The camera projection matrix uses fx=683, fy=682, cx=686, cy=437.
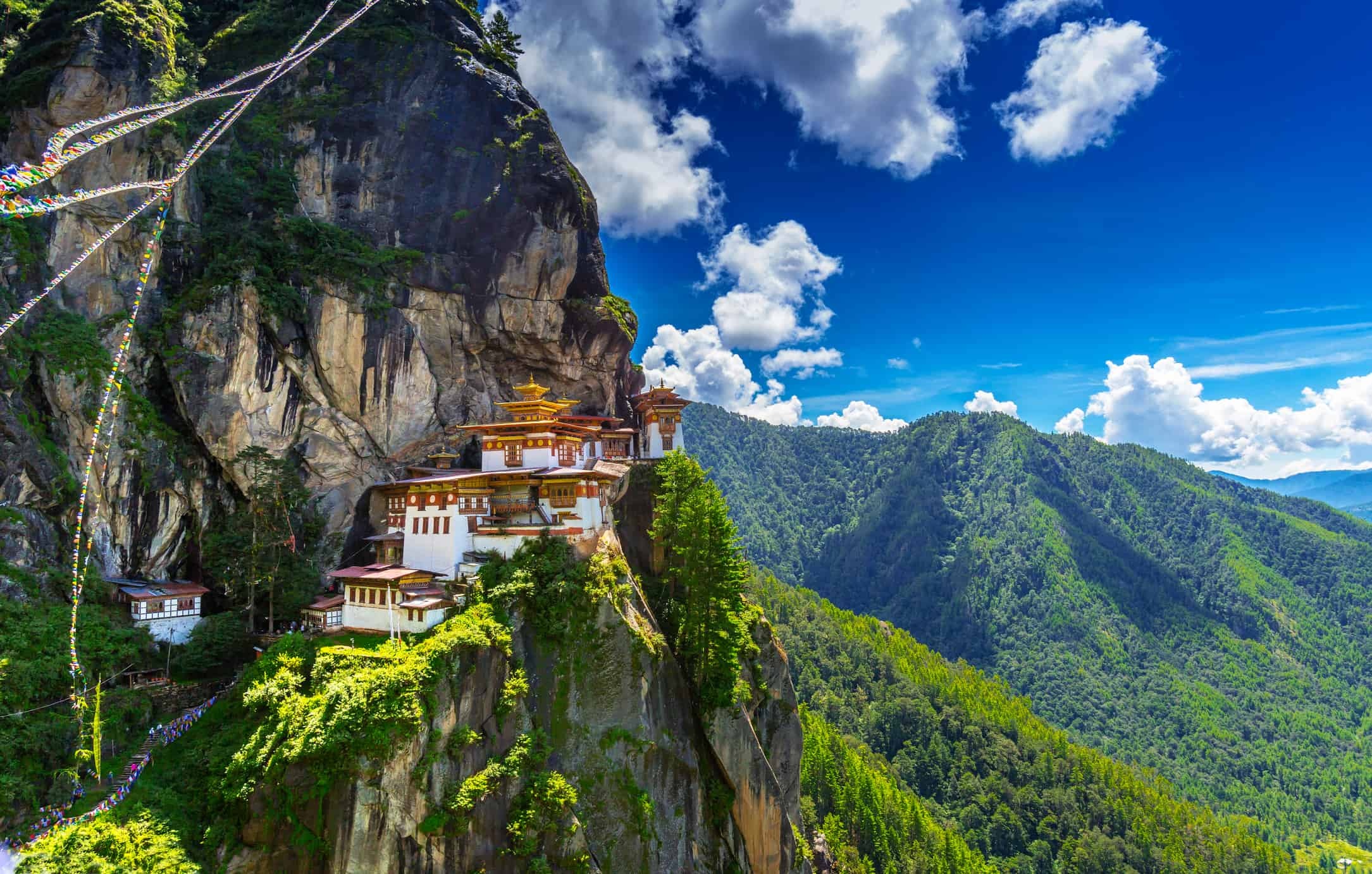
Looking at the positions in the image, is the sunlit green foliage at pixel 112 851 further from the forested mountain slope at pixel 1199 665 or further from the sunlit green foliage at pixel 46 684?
the forested mountain slope at pixel 1199 665

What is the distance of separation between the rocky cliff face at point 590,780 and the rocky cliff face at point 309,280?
17636 millimetres

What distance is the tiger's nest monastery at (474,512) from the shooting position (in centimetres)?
3228

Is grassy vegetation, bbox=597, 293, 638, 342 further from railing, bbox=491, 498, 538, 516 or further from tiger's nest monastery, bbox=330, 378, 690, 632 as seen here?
railing, bbox=491, 498, 538, 516

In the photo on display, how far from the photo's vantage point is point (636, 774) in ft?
96.3

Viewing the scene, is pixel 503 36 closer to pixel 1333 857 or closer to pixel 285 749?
pixel 285 749

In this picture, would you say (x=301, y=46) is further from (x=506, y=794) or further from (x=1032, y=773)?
(x=1032, y=773)

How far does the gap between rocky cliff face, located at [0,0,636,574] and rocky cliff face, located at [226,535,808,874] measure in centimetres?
1764

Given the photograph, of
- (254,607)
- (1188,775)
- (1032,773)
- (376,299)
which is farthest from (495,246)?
(1188,775)

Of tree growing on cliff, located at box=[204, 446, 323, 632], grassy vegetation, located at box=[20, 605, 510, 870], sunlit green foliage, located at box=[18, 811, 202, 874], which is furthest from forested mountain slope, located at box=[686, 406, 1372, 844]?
sunlit green foliage, located at box=[18, 811, 202, 874]

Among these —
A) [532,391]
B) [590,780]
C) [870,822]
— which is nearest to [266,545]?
[532,391]

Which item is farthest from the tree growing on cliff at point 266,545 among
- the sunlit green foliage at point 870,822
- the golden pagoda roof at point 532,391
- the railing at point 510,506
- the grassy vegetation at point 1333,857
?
the grassy vegetation at point 1333,857

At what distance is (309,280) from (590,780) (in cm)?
3174

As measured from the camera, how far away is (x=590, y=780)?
2816cm

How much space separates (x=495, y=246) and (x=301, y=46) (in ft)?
60.8
